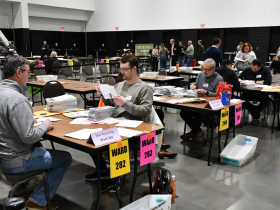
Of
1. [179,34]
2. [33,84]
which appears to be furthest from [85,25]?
[33,84]

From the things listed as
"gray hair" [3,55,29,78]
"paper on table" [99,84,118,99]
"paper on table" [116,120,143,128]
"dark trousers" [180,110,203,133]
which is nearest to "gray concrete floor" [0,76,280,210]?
"dark trousers" [180,110,203,133]

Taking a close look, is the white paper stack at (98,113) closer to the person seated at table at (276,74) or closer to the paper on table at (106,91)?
the paper on table at (106,91)

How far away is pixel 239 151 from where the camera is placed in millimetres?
3811

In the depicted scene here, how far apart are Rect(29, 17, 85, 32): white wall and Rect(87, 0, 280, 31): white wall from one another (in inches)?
34.5

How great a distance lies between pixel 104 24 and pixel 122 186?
18714 mm

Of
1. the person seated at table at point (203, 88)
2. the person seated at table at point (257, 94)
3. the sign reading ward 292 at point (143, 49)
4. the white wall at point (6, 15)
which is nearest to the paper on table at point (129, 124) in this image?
the person seated at table at point (203, 88)

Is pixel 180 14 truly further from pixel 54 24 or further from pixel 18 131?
pixel 18 131

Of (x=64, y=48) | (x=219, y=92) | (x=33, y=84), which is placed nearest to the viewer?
(x=219, y=92)

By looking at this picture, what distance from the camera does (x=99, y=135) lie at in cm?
208

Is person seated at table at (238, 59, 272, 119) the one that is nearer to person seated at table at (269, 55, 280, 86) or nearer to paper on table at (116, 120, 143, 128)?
person seated at table at (269, 55, 280, 86)

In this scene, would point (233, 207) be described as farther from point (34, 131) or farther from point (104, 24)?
point (104, 24)

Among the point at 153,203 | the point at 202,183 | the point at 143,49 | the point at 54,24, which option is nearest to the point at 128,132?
the point at 153,203

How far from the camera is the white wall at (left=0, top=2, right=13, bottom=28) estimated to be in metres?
16.4

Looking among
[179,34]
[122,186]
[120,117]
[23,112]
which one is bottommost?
[122,186]
